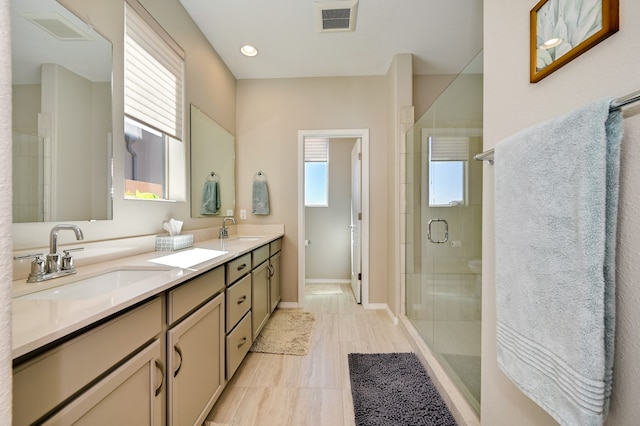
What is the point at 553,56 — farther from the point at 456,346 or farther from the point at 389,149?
the point at 389,149

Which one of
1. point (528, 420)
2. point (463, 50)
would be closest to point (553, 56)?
point (528, 420)

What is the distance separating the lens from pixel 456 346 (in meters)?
1.67

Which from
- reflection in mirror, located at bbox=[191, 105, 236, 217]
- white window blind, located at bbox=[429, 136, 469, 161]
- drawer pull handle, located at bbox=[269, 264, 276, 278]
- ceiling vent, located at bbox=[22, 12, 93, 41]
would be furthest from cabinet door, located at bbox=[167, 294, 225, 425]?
white window blind, located at bbox=[429, 136, 469, 161]

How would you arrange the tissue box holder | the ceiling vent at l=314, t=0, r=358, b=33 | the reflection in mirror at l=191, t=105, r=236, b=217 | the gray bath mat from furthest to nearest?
1. the reflection in mirror at l=191, t=105, r=236, b=217
2. the ceiling vent at l=314, t=0, r=358, b=33
3. the tissue box holder
4. the gray bath mat

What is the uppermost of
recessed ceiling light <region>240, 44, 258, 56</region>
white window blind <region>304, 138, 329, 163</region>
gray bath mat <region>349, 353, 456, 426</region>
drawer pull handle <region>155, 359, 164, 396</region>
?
recessed ceiling light <region>240, 44, 258, 56</region>

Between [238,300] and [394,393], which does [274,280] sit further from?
[394,393]

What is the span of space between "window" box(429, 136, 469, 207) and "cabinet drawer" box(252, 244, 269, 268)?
4.69ft

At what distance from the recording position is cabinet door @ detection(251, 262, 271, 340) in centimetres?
195

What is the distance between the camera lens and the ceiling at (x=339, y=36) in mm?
2012

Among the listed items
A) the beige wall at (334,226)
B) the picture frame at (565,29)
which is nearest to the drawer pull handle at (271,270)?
the beige wall at (334,226)

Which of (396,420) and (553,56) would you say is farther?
(396,420)

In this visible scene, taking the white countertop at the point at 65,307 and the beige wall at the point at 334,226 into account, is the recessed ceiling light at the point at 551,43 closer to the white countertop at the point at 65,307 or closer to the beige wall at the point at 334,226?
the white countertop at the point at 65,307

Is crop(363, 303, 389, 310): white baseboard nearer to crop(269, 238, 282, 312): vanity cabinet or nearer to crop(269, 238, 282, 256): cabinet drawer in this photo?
crop(269, 238, 282, 312): vanity cabinet

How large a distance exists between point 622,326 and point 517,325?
0.64ft
